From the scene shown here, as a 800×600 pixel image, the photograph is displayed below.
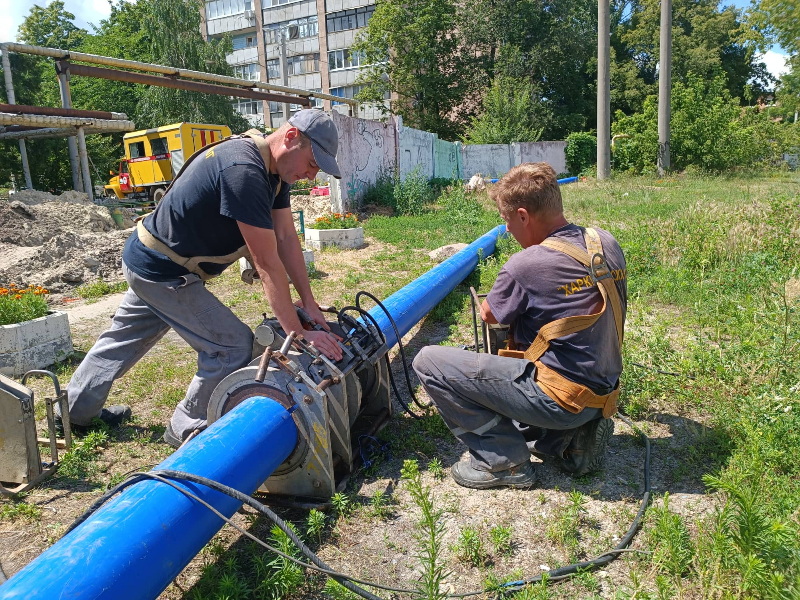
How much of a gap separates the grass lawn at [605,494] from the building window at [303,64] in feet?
155

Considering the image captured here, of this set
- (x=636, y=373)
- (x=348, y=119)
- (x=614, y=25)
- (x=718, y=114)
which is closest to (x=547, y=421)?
(x=636, y=373)

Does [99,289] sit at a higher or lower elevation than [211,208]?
lower

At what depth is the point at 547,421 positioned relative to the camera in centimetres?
288

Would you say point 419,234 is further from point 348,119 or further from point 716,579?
point 716,579

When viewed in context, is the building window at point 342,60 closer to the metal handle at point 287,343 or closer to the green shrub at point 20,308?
the green shrub at point 20,308

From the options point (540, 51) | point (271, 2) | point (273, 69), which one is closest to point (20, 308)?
point (540, 51)

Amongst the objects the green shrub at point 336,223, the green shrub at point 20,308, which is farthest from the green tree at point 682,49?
the green shrub at point 20,308

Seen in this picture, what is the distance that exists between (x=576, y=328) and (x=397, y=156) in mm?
16355

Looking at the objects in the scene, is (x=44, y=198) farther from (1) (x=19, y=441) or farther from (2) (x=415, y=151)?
(1) (x=19, y=441)

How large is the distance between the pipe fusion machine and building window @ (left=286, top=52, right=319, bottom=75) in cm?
4962

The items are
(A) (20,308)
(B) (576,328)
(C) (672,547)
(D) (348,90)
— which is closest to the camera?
(C) (672,547)

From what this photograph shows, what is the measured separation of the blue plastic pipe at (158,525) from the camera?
5.69 feet

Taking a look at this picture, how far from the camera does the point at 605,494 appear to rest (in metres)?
2.97

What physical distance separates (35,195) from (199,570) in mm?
13032
